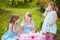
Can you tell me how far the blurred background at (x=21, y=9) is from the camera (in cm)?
249

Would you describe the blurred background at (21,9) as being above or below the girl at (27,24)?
above

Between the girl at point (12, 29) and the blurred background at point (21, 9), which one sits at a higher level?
the blurred background at point (21, 9)

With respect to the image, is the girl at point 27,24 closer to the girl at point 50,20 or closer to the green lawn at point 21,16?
the green lawn at point 21,16

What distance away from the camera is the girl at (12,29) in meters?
2.48

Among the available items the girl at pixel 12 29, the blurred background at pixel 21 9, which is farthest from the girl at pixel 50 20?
the girl at pixel 12 29

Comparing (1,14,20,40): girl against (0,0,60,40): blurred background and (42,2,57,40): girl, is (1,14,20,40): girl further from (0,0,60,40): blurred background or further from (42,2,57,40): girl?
(42,2,57,40): girl

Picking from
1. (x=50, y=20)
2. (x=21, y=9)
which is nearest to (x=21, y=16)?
(x=21, y=9)

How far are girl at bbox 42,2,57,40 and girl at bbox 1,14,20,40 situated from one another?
29 cm

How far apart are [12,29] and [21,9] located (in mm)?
235

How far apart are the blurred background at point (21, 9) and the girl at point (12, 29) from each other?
39mm

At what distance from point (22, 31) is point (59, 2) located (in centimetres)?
51

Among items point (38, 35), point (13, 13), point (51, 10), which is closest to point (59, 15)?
point (51, 10)

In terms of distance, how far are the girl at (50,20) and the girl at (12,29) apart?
294 millimetres

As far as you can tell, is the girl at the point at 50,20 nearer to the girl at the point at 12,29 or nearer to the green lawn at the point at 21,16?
the green lawn at the point at 21,16
